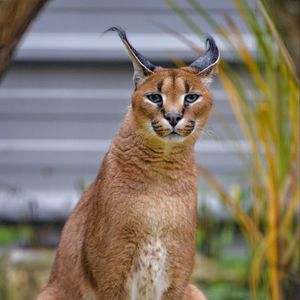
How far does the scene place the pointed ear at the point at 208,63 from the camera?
5.25 metres

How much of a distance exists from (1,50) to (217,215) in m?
6.22

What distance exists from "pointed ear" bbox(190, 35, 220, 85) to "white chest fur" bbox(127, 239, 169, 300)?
2.36ft

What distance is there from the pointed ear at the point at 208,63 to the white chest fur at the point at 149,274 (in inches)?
28.4

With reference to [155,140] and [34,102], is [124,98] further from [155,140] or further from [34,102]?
[155,140]

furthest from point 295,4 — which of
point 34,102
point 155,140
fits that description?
point 34,102

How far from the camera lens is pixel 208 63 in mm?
5281

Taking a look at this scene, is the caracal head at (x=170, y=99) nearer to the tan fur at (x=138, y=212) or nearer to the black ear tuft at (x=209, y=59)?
the black ear tuft at (x=209, y=59)

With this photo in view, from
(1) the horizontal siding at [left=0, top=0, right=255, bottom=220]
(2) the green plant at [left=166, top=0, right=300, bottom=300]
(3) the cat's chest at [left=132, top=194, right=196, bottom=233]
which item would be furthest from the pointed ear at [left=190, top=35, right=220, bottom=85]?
(1) the horizontal siding at [left=0, top=0, right=255, bottom=220]

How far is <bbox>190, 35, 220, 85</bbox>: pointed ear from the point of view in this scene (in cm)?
525

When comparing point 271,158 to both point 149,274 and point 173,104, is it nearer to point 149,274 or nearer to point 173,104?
point 149,274

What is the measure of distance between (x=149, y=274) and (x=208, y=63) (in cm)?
92

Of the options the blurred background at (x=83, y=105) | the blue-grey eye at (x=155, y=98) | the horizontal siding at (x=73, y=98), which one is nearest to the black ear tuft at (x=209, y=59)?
the blue-grey eye at (x=155, y=98)

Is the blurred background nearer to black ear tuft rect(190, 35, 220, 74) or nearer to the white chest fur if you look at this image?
the white chest fur

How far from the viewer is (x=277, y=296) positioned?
24.4ft
